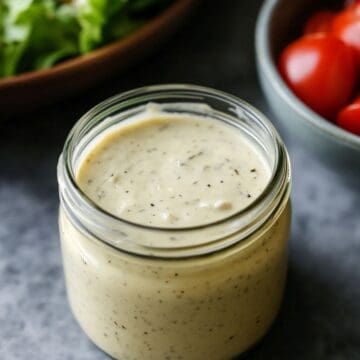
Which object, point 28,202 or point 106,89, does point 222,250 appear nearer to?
point 28,202

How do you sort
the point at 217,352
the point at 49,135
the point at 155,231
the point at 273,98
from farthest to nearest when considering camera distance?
the point at 49,135
the point at 273,98
the point at 217,352
the point at 155,231

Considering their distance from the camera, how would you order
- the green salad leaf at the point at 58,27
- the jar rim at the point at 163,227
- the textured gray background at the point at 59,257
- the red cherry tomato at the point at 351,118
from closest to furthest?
the jar rim at the point at 163,227 → the textured gray background at the point at 59,257 → the red cherry tomato at the point at 351,118 → the green salad leaf at the point at 58,27

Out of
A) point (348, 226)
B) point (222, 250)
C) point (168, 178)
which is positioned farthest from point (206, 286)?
point (348, 226)

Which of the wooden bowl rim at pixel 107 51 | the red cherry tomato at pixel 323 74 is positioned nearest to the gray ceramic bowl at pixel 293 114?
the red cherry tomato at pixel 323 74

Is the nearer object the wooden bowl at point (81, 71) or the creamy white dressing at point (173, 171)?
the creamy white dressing at point (173, 171)

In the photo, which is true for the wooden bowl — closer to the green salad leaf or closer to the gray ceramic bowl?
the green salad leaf

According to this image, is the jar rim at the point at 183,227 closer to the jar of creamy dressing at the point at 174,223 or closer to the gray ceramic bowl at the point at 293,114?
the jar of creamy dressing at the point at 174,223
